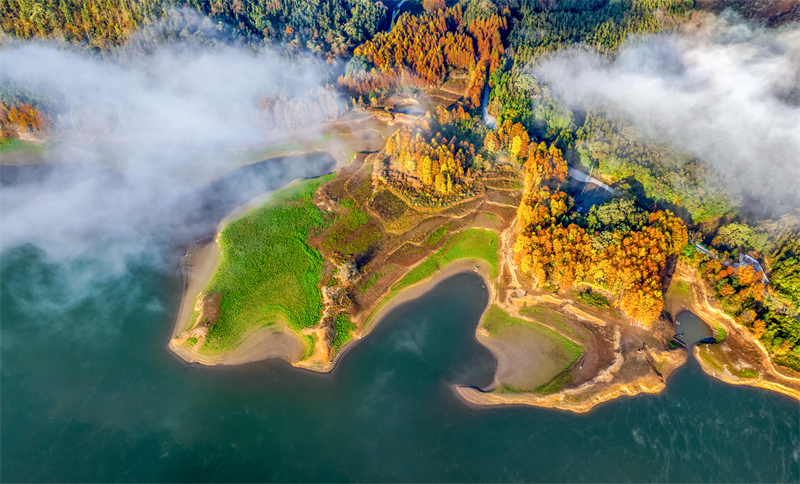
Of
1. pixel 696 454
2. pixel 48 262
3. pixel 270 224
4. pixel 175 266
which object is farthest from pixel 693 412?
pixel 48 262

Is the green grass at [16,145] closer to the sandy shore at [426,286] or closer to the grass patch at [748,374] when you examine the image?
the sandy shore at [426,286]

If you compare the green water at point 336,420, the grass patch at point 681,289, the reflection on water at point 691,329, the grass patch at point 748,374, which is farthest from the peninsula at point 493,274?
the green water at point 336,420

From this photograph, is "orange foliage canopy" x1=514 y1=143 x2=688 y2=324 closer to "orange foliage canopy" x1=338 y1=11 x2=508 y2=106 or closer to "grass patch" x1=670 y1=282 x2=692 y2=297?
"grass patch" x1=670 y1=282 x2=692 y2=297

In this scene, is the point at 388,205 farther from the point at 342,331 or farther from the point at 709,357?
the point at 709,357

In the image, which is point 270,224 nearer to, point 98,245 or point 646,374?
point 98,245

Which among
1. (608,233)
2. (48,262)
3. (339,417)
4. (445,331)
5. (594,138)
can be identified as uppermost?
(594,138)

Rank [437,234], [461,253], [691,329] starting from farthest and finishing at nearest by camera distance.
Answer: [437,234] → [461,253] → [691,329]

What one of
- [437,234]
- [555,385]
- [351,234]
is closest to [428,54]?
[437,234]

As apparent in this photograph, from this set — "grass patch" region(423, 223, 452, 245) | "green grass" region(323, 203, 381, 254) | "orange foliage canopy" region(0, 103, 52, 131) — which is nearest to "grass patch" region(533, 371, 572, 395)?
"grass patch" region(423, 223, 452, 245)
